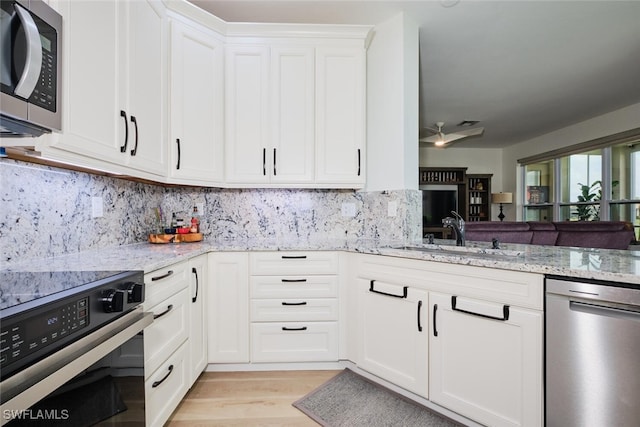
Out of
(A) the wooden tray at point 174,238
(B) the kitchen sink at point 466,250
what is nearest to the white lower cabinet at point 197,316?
(A) the wooden tray at point 174,238

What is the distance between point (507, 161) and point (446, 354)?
696cm

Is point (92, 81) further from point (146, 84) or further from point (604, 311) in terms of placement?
point (604, 311)

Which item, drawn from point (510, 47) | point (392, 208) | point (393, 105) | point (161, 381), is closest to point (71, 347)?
point (161, 381)

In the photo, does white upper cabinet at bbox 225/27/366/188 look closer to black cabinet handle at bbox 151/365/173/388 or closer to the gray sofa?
black cabinet handle at bbox 151/365/173/388

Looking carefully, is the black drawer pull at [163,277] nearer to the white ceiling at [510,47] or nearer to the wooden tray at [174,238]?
the wooden tray at [174,238]

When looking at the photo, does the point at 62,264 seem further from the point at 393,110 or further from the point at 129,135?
the point at 393,110

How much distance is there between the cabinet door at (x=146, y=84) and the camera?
5.27 feet

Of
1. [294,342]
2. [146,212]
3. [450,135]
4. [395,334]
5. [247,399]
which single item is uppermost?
[450,135]

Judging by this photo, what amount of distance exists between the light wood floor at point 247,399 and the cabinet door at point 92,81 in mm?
1413

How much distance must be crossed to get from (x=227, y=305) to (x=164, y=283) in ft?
2.18

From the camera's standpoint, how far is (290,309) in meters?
2.05

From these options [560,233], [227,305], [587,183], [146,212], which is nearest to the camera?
[227,305]

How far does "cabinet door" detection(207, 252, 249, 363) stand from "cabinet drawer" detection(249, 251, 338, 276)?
8 cm

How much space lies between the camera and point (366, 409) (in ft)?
5.53
